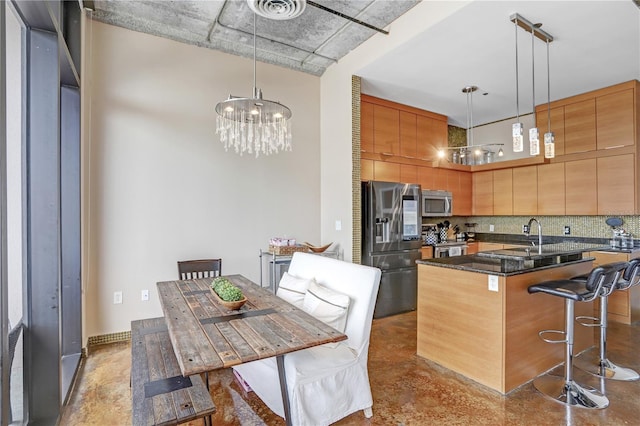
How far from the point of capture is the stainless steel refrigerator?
4105mm

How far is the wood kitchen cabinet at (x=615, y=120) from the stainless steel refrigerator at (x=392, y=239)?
2419 mm

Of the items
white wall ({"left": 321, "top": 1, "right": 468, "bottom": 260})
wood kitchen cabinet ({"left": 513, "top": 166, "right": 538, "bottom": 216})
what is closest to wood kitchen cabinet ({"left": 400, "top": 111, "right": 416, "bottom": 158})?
white wall ({"left": 321, "top": 1, "right": 468, "bottom": 260})

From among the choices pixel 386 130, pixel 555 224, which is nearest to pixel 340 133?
pixel 386 130

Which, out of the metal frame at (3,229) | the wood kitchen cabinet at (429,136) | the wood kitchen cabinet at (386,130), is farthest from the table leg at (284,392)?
the wood kitchen cabinet at (429,136)

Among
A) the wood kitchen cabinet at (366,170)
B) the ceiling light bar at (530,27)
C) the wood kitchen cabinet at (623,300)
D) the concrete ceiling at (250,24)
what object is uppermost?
the concrete ceiling at (250,24)

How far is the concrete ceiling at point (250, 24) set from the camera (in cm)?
303

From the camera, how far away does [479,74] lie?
3.83 metres

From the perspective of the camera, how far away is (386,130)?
459 cm

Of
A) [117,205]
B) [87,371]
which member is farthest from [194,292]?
[117,205]

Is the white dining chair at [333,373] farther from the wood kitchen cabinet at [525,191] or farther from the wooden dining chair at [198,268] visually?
the wood kitchen cabinet at [525,191]

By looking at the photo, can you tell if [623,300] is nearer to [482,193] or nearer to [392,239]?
[482,193]

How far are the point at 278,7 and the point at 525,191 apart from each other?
4508 millimetres

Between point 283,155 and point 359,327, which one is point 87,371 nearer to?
point 359,327

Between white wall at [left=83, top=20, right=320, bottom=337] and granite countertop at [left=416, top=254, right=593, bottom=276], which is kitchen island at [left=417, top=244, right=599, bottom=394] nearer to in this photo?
granite countertop at [left=416, top=254, right=593, bottom=276]
